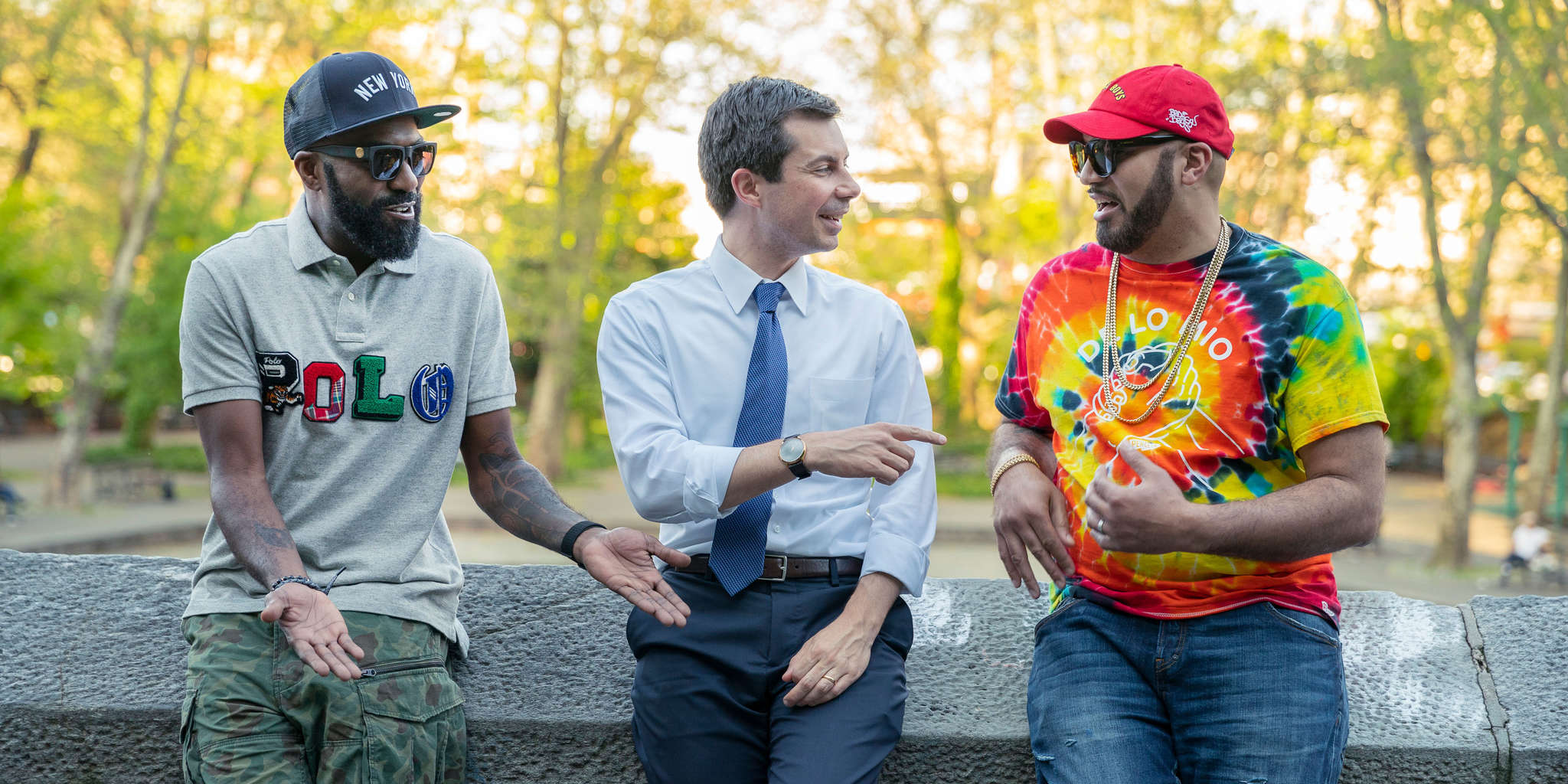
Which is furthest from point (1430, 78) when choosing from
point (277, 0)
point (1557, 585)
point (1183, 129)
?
point (277, 0)

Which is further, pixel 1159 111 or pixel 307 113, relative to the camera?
pixel 307 113

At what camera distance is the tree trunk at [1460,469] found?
15523mm

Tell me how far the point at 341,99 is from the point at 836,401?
126cm

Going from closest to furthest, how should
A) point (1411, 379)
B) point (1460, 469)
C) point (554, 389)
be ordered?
point (1460, 469) → point (554, 389) → point (1411, 379)

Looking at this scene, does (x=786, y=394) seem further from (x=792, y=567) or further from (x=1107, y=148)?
(x=1107, y=148)

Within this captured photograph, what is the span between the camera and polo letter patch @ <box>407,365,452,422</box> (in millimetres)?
2529

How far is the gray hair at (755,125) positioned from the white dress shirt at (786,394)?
20 centimetres

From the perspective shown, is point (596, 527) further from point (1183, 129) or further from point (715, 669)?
point (1183, 129)

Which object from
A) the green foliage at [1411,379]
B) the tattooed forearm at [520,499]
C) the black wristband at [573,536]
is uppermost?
the tattooed forearm at [520,499]

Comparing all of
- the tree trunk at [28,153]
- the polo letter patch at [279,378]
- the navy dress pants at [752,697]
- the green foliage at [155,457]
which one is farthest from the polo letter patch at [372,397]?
the tree trunk at [28,153]

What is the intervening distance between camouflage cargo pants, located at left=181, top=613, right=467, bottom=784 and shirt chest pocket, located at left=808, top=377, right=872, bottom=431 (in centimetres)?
100

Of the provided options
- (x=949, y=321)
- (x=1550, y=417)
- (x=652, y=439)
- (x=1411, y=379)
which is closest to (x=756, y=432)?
(x=652, y=439)

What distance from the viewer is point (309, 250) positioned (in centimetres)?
256

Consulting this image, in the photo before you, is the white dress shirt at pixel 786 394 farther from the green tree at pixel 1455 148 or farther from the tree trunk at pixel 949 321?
the tree trunk at pixel 949 321
